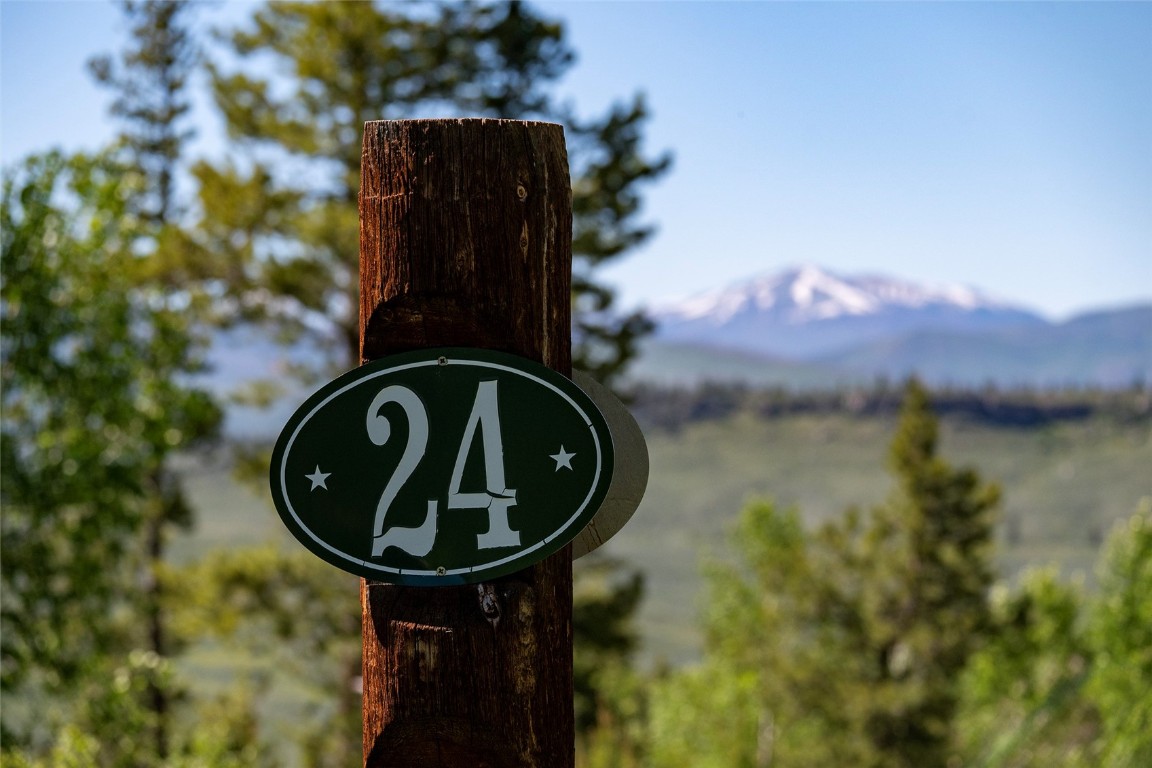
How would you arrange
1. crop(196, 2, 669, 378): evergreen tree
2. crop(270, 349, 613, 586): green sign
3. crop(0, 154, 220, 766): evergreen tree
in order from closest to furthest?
1. crop(270, 349, 613, 586): green sign
2. crop(0, 154, 220, 766): evergreen tree
3. crop(196, 2, 669, 378): evergreen tree

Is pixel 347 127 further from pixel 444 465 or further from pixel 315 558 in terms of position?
pixel 444 465

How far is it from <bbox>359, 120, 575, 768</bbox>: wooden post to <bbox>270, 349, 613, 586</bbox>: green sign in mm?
Result: 48

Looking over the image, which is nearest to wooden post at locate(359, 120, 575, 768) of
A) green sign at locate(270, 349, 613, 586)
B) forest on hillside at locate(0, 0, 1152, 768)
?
green sign at locate(270, 349, 613, 586)

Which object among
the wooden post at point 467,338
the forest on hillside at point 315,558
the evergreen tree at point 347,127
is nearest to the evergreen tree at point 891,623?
the forest on hillside at point 315,558

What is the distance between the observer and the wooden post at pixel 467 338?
1.64 meters

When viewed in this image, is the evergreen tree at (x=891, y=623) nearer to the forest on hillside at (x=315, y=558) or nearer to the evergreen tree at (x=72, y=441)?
the forest on hillside at (x=315, y=558)

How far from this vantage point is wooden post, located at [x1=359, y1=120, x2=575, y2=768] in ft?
5.39

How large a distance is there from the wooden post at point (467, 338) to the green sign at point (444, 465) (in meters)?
0.05

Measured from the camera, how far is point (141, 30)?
1889 centimetres

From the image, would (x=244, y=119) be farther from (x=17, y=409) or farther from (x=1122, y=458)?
(x=1122, y=458)

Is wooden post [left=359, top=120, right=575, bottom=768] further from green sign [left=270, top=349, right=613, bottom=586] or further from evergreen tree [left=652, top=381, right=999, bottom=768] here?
evergreen tree [left=652, top=381, right=999, bottom=768]

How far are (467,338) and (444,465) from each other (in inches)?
7.4

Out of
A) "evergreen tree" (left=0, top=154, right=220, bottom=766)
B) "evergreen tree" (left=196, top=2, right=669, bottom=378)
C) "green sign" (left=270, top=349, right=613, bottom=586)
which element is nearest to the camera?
"green sign" (left=270, top=349, right=613, bottom=586)

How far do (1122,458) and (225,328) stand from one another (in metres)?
141
